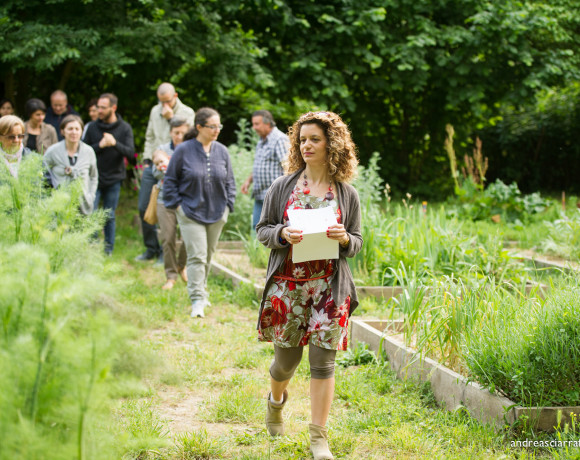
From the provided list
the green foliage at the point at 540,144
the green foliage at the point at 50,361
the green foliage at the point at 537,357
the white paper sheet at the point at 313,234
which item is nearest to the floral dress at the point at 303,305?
the white paper sheet at the point at 313,234

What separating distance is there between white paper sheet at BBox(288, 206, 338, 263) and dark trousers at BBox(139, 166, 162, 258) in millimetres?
5585

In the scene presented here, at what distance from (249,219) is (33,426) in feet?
28.2

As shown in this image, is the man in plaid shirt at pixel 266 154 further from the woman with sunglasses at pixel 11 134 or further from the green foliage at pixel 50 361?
the green foliage at pixel 50 361

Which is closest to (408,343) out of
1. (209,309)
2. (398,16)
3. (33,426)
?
(209,309)

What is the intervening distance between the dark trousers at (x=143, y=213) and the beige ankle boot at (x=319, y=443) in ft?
19.2

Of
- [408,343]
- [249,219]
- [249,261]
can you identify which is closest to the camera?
[408,343]

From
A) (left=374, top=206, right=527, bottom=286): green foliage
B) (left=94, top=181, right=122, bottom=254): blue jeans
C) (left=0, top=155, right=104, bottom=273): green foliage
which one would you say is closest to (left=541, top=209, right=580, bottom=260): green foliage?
(left=374, top=206, right=527, bottom=286): green foliage

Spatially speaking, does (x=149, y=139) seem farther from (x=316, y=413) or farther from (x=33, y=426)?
(x=33, y=426)

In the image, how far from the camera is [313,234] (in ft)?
11.3

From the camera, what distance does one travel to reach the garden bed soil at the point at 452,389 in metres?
3.47

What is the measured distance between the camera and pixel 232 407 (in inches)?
163

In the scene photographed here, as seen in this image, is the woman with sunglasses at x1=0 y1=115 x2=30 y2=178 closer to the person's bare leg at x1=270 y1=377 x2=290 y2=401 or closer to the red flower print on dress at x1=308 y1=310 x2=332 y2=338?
the person's bare leg at x1=270 y1=377 x2=290 y2=401

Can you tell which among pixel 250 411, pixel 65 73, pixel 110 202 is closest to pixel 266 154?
pixel 110 202

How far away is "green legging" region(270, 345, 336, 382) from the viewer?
11.6 ft
